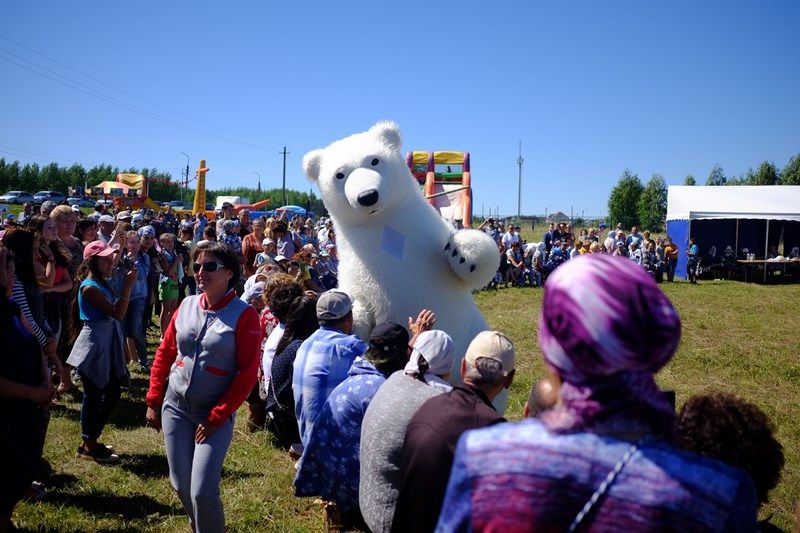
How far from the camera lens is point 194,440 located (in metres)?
3.04

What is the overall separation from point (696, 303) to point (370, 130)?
11189 millimetres

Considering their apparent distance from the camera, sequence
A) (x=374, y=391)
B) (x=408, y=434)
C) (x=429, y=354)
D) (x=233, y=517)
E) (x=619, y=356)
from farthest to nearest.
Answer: (x=233, y=517) < (x=374, y=391) < (x=429, y=354) < (x=408, y=434) < (x=619, y=356)

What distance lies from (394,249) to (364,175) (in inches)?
23.2

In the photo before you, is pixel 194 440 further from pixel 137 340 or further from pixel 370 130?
pixel 137 340

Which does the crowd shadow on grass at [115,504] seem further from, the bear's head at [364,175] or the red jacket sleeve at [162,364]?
the bear's head at [364,175]

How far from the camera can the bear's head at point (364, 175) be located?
4341 millimetres

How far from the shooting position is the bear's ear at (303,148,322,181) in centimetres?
482

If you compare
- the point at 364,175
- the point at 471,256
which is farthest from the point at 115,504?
the point at 471,256

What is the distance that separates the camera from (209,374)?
9.79 feet

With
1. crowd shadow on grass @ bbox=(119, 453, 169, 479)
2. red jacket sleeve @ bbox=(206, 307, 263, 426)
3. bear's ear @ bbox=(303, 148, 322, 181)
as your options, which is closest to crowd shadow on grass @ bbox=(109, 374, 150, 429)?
crowd shadow on grass @ bbox=(119, 453, 169, 479)

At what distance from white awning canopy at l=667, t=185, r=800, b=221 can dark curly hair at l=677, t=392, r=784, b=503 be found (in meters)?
19.0

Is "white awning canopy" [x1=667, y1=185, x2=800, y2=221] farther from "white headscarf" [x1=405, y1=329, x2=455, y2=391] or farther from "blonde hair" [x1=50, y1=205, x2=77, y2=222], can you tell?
"white headscarf" [x1=405, y1=329, x2=455, y2=391]

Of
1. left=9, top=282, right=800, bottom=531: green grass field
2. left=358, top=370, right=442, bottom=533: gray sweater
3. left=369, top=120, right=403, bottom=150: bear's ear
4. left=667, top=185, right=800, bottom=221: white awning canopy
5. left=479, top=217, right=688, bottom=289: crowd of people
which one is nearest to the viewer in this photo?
left=358, top=370, right=442, bottom=533: gray sweater

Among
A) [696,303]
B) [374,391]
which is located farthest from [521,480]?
[696,303]
